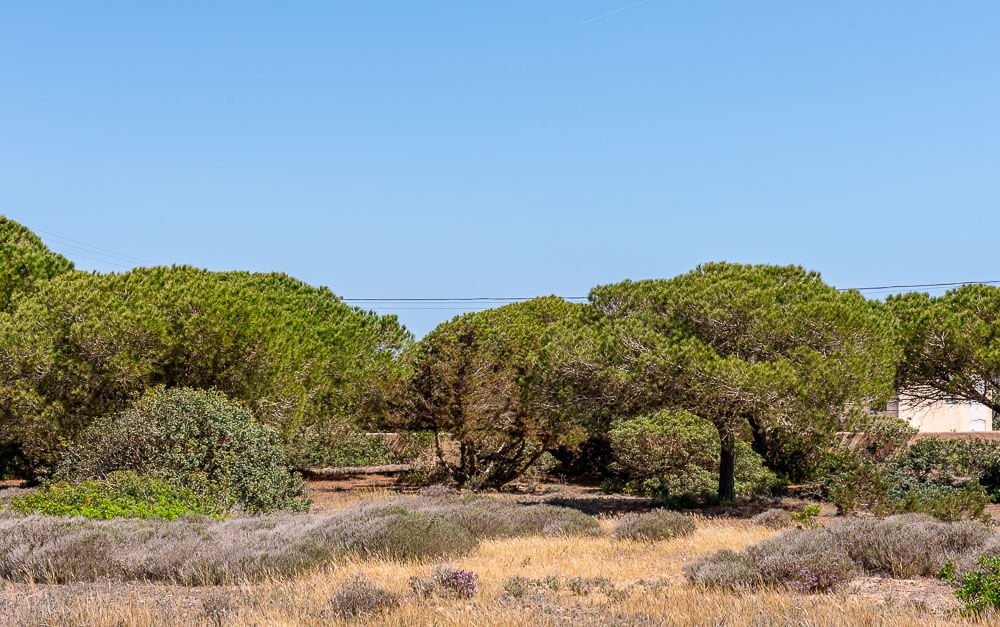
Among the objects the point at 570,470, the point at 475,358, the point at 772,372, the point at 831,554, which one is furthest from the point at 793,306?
the point at 570,470

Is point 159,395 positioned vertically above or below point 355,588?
above

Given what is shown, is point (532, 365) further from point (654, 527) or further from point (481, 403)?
point (654, 527)

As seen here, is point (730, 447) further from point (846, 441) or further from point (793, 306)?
point (846, 441)

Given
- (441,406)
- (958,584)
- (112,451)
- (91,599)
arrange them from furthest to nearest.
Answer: (441,406), (112,451), (958,584), (91,599)

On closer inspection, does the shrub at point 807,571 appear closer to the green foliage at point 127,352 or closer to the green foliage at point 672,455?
the green foliage at point 672,455

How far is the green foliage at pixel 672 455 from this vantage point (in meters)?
24.0

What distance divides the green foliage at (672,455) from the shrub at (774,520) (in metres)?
7.70

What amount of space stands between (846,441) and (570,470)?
9.03 metres

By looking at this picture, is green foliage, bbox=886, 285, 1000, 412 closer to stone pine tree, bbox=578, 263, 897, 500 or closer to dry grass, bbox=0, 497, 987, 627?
stone pine tree, bbox=578, 263, 897, 500

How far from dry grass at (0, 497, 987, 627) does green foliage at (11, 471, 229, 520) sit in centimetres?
425

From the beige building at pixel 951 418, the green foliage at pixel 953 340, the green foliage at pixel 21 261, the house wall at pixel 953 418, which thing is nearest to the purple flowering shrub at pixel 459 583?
the green foliage at pixel 953 340

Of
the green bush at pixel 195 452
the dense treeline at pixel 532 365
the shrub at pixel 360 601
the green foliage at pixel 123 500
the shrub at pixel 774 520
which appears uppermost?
the dense treeline at pixel 532 365

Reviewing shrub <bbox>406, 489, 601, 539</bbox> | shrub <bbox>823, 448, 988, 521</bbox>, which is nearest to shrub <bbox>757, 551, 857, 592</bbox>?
shrub <bbox>406, 489, 601, 539</bbox>

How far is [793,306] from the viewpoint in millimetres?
16688
